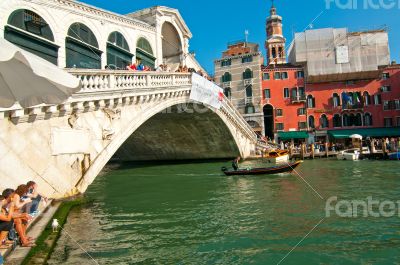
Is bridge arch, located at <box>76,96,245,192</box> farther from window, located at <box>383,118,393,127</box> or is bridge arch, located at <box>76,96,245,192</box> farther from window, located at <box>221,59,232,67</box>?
window, located at <box>383,118,393,127</box>

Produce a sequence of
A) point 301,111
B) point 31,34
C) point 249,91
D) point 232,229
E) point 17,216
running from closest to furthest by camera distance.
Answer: point 17,216 → point 232,229 → point 31,34 → point 301,111 → point 249,91

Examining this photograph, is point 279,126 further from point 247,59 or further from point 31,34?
point 31,34

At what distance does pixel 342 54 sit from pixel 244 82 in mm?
9854

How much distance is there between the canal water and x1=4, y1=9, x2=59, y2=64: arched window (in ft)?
17.2

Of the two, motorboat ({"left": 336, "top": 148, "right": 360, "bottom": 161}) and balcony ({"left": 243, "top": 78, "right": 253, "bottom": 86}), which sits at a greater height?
balcony ({"left": 243, "top": 78, "right": 253, "bottom": 86})

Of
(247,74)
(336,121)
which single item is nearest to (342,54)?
(336,121)

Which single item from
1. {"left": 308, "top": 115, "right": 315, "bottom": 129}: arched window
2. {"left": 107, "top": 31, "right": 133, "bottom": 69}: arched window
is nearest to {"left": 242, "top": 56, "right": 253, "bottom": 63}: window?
{"left": 308, "top": 115, "right": 315, "bottom": 129}: arched window

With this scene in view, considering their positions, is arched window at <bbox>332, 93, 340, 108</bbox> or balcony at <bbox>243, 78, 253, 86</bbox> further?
balcony at <bbox>243, 78, 253, 86</bbox>

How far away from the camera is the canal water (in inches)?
221

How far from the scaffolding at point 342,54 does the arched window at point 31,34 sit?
27.3m

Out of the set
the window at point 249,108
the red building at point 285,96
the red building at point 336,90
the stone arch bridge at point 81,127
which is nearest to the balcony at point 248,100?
the window at point 249,108

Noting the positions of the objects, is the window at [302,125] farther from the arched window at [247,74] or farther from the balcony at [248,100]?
the arched window at [247,74]

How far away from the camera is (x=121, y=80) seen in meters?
11.3

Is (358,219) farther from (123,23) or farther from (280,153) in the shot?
(280,153)
